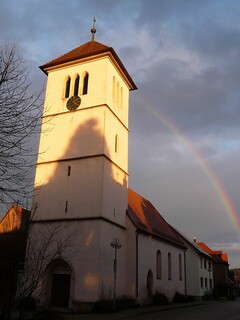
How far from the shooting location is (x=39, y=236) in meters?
25.8

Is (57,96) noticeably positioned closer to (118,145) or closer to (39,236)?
(118,145)

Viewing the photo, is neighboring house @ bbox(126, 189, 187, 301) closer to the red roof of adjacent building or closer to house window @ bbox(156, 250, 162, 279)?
house window @ bbox(156, 250, 162, 279)

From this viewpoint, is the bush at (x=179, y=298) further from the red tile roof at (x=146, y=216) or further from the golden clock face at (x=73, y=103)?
the golden clock face at (x=73, y=103)

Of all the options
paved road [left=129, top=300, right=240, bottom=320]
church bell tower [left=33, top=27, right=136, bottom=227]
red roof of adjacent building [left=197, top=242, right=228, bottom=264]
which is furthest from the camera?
red roof of adjacent building [left=197, top=242, right=228, bottom=264]

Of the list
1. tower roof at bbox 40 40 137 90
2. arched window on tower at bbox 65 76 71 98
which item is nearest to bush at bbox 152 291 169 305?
arched window on tower at bbox 65 76 71 98

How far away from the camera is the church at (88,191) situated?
80.5ft

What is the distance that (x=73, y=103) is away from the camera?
2914 centimetres

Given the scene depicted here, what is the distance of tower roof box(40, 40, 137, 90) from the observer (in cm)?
3001

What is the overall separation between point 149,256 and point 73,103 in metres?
14.2

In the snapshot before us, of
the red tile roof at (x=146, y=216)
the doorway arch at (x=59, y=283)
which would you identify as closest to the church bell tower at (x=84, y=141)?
the doorway arch at (x=59, y=283)

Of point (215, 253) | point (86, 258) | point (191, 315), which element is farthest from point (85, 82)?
point (215, 253)

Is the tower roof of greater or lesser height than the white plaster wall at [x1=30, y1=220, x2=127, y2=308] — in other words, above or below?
above

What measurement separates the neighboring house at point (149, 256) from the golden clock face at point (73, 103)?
9.44m

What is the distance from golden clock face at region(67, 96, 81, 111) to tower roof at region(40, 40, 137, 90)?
147 inches
